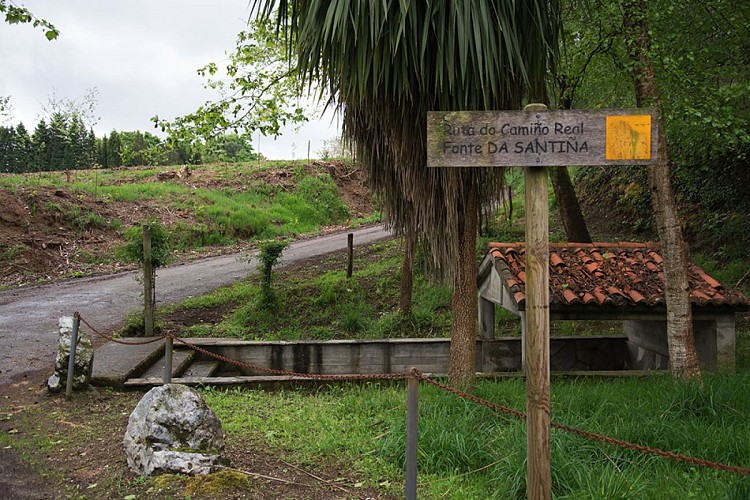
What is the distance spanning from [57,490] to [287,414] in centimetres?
196

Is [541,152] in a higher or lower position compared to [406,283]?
higher

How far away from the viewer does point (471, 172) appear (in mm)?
5223

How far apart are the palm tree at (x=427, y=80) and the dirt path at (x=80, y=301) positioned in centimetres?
464

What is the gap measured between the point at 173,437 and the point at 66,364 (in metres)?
2.65

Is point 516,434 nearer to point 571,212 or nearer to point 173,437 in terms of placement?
point 173,437

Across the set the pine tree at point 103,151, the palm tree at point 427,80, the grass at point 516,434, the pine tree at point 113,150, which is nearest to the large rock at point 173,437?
the grass at point 516,434

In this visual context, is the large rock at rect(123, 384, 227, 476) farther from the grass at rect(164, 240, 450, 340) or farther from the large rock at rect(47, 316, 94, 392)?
the grass at rect(164, 240, 450, 340)

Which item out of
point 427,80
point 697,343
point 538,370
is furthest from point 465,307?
point 697,343

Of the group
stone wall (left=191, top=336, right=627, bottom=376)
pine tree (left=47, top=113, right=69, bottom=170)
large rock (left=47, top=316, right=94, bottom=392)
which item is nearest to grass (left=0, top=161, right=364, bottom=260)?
→ pine tree (left=47, top=113, right=69, bottom=170)

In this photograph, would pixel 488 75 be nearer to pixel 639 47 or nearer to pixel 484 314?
pixel 639 47

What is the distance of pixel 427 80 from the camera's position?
4691 millimetres

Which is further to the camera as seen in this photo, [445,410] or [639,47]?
[639,47]

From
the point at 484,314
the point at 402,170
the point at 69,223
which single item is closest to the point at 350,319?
the point at 484,314

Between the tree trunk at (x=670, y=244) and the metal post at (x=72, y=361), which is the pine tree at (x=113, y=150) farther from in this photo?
the tree trunk at (x=670, y=244)
